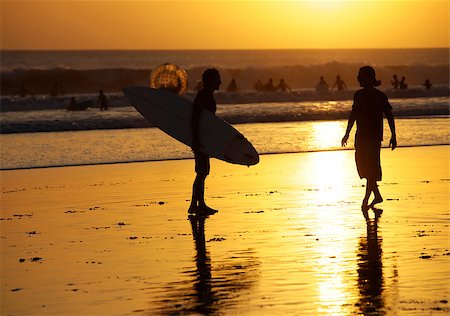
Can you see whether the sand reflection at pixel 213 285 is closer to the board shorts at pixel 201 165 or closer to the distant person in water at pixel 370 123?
the board shorts at pixel 201 165

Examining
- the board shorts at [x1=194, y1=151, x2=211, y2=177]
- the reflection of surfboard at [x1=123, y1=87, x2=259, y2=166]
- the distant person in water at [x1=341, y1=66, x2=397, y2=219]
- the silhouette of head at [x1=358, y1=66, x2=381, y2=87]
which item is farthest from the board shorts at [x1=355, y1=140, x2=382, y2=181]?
the board shorts at [x1=194, y1=151, x2=211, y2=177]

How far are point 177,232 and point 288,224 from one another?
4.50ft

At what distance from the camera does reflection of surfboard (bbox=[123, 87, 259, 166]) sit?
15445mm

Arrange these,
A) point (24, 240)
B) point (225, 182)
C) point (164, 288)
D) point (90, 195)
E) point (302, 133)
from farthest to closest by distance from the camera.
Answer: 1. point (302, 133)
2. point (225, 182)
3. point (90, 195)
4. point (24, 240)
5. point (164, 288)

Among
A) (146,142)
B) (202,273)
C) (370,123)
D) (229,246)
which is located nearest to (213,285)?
(202,273)

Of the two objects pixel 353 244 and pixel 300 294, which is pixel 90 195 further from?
pixel 300 294

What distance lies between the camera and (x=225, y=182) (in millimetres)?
18562

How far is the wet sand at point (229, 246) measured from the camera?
8898 mm

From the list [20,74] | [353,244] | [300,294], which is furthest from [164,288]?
[20,74]

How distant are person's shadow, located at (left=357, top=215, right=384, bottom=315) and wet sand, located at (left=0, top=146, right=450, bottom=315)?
11 millimetres

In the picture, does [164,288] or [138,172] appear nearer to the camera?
[164,288]

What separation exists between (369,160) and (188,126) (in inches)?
118

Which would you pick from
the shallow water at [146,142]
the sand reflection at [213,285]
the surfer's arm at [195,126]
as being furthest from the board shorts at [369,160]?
the shallow water at [146,142]

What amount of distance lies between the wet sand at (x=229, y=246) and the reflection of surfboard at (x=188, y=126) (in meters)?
0.74
